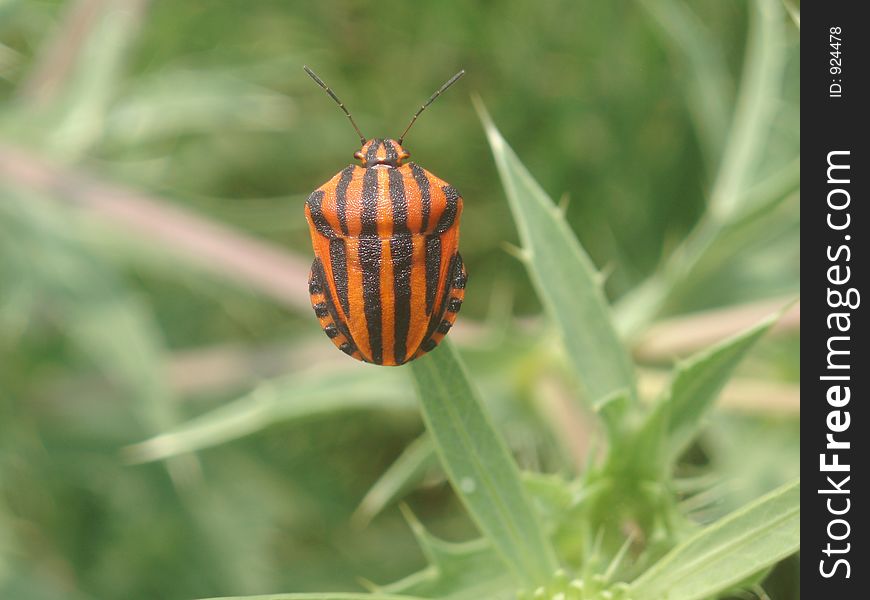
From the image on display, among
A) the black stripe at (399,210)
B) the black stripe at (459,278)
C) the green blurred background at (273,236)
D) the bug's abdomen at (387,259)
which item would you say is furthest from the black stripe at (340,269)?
the green blurred background at (273,236)

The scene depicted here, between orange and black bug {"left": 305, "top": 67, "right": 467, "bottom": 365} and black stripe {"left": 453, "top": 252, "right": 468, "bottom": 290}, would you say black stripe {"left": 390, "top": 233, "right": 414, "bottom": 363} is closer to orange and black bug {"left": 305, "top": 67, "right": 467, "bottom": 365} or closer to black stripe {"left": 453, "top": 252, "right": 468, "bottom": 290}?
orange and black bug {"left": 305, "top": 67, "right": 467, "bottom": 365}

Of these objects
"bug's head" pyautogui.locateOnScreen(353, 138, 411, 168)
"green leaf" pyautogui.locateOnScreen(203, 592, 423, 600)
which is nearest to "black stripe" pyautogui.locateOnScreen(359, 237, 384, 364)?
"bug's head" pyautogui.locateOnScreen(353, 138, 411, 168)

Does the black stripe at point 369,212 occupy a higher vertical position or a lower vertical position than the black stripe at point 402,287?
higher

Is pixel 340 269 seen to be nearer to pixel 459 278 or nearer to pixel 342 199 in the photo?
pixel 342 199

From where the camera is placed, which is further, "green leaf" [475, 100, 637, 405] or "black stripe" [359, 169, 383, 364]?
"green leaf" [475, 100, 637, 405]

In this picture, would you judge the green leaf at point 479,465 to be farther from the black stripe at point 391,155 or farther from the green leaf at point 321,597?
the black stripe at point 391,155
